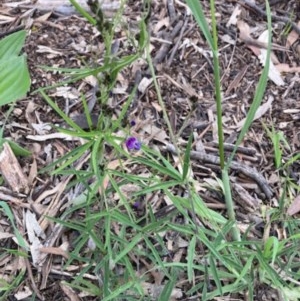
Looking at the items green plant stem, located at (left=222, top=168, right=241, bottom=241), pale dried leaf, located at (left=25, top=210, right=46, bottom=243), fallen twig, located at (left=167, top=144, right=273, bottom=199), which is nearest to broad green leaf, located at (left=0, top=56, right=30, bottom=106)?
pale dried leaf, located at (left=25, top=210, right=46, bottom=243)

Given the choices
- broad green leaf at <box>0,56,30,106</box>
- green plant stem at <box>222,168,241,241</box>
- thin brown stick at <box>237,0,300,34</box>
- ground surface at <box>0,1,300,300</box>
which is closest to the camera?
green plant stem at <box>222,168,241,241</box>

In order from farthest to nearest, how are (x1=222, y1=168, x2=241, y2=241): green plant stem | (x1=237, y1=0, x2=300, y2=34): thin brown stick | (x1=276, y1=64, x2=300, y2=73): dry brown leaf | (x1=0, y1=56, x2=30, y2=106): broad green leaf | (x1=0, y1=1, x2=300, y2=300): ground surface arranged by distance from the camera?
(x1=237, y1=0, x2=300, y2=34): thin brown stick < (x1=276, y1=64, x2=300, y2=73): dry brown leaf < (x1=0, y1=1, x2=300, y2=300): ground surface < (x1=0, y1=56, x2=30, y2=106): broad green leaf < (x1=222, y1=168, x2=241, y2=241): green plant stem

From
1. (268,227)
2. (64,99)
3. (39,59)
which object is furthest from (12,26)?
(268,227)

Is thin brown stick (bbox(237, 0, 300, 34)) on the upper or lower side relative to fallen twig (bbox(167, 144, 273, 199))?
upper

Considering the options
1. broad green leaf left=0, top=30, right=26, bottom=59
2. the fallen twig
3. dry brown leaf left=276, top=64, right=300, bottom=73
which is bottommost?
the fallen twig

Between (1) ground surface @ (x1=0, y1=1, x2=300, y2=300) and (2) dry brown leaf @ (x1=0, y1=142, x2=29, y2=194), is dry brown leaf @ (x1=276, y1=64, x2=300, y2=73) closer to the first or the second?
(1) ground surface @ (x1=0, y1=1, x2=300, y2=300)

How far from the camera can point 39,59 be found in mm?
2117

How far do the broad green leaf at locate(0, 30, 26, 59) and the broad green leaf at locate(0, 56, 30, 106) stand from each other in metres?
Result: 0.20

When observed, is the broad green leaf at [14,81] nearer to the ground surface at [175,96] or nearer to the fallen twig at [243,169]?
the ground surface at [175,96]

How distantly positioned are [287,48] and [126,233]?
962 mm

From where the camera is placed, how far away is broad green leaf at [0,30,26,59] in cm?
192

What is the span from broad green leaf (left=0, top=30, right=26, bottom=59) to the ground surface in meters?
0.09

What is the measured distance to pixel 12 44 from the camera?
1926 mm

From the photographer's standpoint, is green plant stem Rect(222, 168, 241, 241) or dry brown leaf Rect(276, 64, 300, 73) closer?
green plant stem Rect(222, 168, 241, 241)
